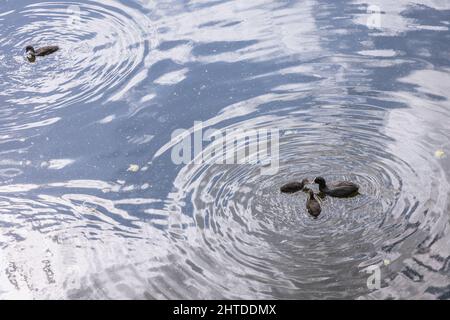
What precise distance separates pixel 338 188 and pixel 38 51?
5.32 m

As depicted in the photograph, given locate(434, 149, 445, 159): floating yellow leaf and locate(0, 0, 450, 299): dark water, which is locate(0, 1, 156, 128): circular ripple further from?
locate(434, 149, 445, 159): floating yellow leaf

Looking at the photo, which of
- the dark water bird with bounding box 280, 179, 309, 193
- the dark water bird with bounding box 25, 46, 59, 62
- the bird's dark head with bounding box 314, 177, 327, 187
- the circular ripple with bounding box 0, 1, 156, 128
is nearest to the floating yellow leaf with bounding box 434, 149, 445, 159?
the bird's dark head with bounding box 314, 177, 327, 187

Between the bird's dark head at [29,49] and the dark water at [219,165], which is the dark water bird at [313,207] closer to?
the dark water at [219,165]

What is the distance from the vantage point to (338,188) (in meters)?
7.19

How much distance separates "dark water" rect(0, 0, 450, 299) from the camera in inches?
263

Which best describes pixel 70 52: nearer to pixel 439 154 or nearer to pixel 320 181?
pixel 320 181

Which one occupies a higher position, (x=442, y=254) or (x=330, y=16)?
(x=330, y=16)

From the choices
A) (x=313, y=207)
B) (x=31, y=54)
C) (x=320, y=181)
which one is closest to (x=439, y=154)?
(x=320, y=181)

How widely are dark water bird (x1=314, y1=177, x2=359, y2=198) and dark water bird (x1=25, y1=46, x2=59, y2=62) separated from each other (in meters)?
5.02

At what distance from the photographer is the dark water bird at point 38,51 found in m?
10.1

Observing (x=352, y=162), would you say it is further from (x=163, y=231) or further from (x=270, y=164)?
(x=163, y=231)

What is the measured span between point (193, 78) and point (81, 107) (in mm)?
1648
